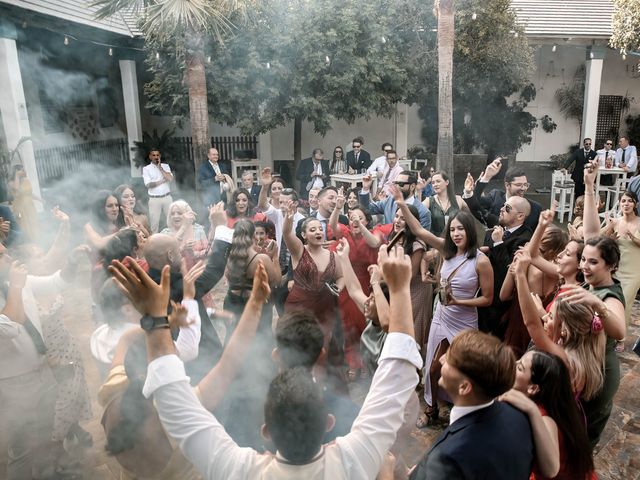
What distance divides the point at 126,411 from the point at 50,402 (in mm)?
1510

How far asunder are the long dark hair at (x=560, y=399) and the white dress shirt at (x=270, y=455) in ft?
2.04

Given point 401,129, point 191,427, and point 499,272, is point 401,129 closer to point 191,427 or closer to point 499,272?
point 499,272

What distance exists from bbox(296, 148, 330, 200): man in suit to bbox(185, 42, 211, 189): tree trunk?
215cm

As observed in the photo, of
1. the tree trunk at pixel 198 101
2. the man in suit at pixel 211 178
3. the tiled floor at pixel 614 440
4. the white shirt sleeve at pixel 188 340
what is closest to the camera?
the white shirt sleeve at pixel 188 340

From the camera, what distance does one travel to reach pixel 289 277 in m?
4.27

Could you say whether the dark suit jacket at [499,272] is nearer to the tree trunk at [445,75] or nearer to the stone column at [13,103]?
the tree trunk at [445,75]

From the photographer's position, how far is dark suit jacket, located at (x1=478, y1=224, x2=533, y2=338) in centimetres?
363

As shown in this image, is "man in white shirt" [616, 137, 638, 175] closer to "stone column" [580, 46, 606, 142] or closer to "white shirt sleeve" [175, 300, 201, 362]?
"stone column" [580, 46, 606, 142]

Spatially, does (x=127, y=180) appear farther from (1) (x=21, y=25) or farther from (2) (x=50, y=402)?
(2) (x=50, y=402)

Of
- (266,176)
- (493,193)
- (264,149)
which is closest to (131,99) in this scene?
(264,149)

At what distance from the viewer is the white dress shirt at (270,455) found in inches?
56.9

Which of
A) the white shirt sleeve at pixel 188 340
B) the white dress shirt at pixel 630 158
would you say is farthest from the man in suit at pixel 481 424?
the white dress shirt at pixel 630 158

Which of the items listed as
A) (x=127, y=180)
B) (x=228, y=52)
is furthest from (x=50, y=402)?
(x=127, y=180)

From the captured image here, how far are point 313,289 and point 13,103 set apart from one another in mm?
6769
